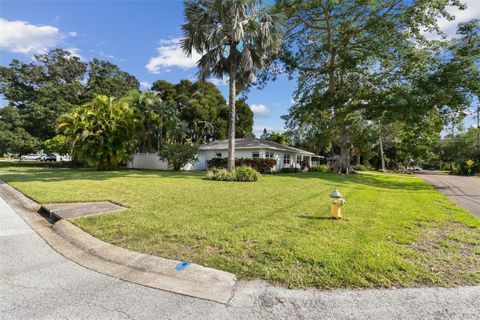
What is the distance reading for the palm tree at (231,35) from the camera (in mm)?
12656

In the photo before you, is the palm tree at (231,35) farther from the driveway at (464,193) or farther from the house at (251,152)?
the driveway at (464,193)

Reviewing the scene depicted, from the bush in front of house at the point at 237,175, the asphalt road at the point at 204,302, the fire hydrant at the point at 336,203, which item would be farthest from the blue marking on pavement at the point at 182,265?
the bush in front of house at the point at 237,175

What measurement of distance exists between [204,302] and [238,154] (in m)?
19.4

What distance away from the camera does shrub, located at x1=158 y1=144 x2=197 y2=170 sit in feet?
65.0

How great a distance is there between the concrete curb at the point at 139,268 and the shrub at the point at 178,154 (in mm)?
15539

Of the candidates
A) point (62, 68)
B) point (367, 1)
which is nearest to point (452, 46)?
point (367, 1)

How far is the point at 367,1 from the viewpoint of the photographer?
15.5 m

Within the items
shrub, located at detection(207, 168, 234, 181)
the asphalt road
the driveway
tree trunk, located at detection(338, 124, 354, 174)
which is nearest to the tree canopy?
shrub, located at detection(207, 168, 234, 181)

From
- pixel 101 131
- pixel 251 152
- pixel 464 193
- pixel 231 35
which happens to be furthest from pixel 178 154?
pixel 464 193

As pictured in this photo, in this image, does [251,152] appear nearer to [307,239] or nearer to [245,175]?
[245,175]

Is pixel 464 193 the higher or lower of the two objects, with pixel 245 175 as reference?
lower

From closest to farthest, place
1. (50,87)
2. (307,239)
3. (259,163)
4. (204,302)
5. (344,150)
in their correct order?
(204,302) < (307,239) < (259,163) < (344,150) < (50,87)

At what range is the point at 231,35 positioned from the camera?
1264 centimetres

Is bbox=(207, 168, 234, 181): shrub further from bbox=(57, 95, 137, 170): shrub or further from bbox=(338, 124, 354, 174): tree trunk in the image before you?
bbox=(338, 124, 354, 174): tree trunk
